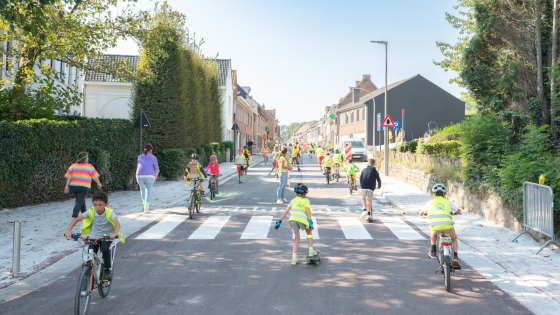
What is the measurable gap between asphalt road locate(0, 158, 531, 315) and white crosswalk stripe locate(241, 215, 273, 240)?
5.8 inches

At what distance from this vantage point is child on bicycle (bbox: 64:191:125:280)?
4.94 meters

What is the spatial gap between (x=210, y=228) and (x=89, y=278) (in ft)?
16.1

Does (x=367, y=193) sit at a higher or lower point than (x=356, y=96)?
lower

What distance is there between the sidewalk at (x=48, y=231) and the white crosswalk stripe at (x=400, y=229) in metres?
5.60

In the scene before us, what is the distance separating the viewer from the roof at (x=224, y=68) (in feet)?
147

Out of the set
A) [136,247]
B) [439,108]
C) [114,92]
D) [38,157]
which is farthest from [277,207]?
[439,108]

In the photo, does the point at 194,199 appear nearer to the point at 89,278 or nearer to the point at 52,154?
the point at 52,154

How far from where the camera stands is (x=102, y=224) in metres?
5.01

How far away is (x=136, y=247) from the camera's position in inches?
303

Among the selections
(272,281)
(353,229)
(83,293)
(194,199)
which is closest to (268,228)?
(353,229)

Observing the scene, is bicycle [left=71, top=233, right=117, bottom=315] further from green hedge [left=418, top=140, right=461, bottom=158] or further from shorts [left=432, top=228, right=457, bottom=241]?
green hedge [left=418, top=140, right=461, bottom=158]

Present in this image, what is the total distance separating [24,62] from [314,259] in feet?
42.0

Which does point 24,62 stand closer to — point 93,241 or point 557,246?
point 93,241

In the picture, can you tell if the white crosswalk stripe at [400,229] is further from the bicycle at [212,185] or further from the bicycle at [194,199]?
the bicycle at [212,185]
